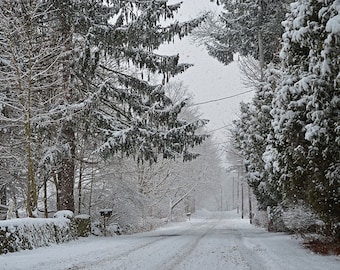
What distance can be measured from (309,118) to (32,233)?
25.1 ft

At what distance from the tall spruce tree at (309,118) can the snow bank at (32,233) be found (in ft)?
22.5

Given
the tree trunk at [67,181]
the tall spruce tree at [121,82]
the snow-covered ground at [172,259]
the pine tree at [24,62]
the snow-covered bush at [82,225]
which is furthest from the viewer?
the tree trunk at [67,181]

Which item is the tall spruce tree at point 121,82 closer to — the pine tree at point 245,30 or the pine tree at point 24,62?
the pine tree at point 24,62

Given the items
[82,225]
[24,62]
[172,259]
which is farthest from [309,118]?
[82,225]

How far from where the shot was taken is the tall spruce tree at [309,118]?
7.27 metres

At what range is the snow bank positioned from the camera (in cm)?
934

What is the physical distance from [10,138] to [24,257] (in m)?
7.43

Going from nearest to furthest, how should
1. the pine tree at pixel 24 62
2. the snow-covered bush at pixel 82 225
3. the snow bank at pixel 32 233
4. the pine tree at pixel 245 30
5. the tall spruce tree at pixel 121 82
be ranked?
the snow bank at pixel 32 233, the pine tree at pixel 24 62, the tall spruce tree at pixel 121 82, the snow-covered bush at pixel 82 225, the pine tree at pixel 245 30

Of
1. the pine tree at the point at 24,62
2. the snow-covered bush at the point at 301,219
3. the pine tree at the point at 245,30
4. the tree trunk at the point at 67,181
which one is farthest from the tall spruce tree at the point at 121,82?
the pine tree at the point at 245,30

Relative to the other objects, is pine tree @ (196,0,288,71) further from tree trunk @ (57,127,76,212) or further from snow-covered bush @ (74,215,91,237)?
snow-covered bush @ (74,215,91,237)

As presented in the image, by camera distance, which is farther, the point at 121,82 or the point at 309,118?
the point at 121,82

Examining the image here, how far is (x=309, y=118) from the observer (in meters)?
8.39

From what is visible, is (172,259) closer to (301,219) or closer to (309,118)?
(309,118)

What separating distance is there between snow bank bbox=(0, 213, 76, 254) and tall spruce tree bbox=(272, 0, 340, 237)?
6.85m
